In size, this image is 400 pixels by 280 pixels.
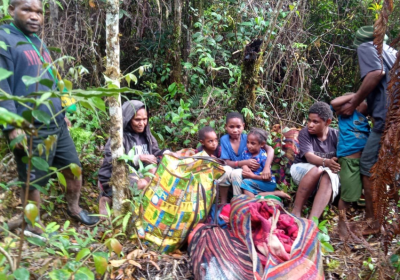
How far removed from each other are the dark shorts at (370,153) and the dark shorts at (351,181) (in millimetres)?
73

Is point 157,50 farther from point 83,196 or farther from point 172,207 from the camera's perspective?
point 172,207

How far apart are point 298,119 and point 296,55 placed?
3.32 ft

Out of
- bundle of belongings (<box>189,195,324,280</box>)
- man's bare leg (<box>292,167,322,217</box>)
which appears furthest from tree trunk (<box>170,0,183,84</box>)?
bundle of belongings (<box>189,195,324,280</box>)

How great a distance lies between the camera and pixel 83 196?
4.05 m

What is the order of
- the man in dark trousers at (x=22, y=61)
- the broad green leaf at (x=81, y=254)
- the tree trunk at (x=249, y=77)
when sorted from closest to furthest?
the broad green leaf at (x=81, y=254) < the man in dark trousers at (x=22, y=61) < the tree trunk at (x=249, y=77)

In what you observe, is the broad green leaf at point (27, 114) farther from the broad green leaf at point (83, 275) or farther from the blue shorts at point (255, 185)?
the blue shorts at point (255, 185)

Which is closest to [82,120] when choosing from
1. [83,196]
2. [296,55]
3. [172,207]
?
[83,196]

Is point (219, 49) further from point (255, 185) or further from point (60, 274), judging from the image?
point (60, 274)

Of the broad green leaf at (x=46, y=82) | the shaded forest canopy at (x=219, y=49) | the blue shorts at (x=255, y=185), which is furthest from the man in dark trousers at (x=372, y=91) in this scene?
the broad green leaf at (x=46, y=82)

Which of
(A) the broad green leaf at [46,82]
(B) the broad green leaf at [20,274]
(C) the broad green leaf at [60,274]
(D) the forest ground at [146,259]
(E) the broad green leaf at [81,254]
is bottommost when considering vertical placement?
(D) the forest ground at [146,259]

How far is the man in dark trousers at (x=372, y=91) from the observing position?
331 centimetres

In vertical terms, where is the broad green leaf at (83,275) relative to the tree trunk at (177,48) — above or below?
below

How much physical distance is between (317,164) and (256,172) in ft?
2.19

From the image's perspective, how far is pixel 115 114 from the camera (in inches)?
122
